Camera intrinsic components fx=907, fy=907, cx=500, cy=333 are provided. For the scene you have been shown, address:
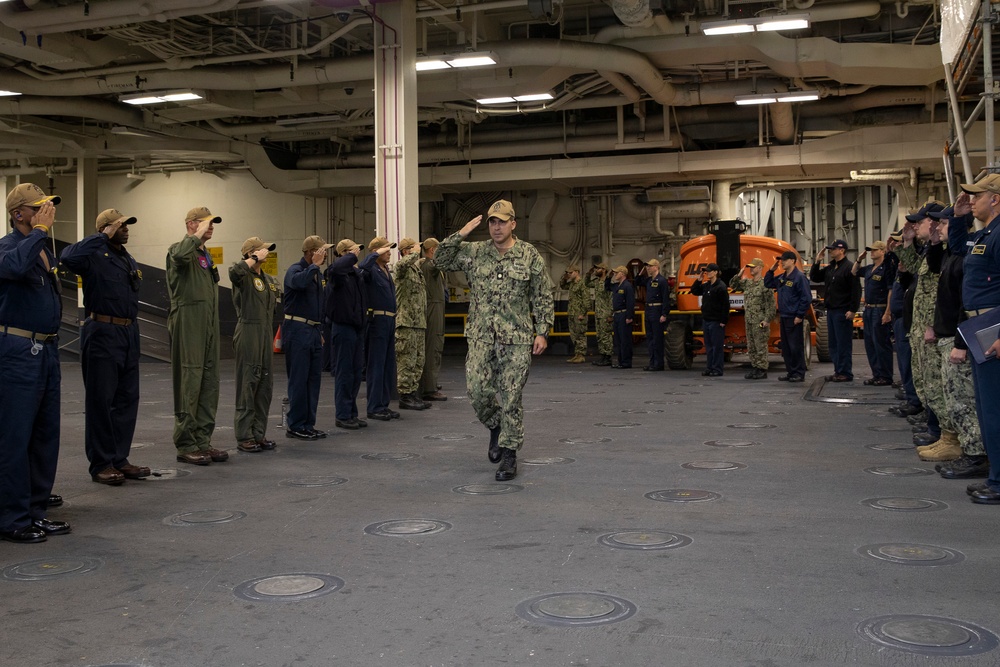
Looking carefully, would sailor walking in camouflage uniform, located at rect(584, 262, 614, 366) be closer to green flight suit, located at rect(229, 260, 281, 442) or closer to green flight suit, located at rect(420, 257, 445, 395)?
green flight suit, located at rect(420, 257, 445, 395)

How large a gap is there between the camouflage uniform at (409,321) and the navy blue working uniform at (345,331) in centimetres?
123

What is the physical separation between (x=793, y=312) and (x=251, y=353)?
8117 mm

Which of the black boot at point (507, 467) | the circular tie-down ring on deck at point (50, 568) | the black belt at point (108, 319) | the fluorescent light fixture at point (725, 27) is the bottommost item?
the circular tie-down ring on deck at point (50, 568)

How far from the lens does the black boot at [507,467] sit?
18.6 feet

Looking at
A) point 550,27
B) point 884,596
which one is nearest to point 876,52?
point 550,27

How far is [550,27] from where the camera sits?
15.0 meters

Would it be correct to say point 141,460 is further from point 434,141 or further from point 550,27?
point 434,141

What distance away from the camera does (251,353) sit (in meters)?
7.01

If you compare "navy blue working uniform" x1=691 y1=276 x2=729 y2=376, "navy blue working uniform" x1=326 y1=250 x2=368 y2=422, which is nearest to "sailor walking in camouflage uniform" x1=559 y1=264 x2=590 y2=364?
"navy blue working uniform" x1=691 y1=276 x2=729 y2=376

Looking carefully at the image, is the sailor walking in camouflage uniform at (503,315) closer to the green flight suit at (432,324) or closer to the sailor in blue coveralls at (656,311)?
the green flight suit at (432,324)

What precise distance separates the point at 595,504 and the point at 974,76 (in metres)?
6.01

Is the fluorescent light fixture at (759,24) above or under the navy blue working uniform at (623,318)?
above

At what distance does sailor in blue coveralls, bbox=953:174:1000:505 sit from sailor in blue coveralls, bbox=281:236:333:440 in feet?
15.4

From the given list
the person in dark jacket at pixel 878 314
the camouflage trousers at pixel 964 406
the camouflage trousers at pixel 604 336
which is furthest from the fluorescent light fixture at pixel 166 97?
the camouflage trousers at pixel 964 406
